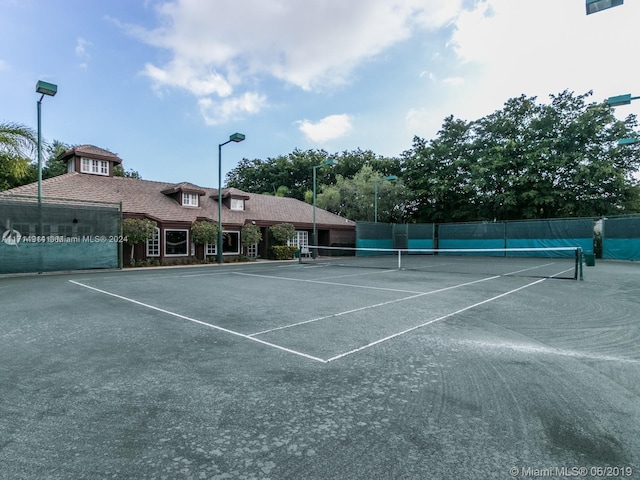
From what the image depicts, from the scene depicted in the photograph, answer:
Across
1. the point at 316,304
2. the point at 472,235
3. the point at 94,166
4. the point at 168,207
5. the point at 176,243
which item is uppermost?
the point at 94,166

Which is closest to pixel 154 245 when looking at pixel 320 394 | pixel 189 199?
pixel 189 199

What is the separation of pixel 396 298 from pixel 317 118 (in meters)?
32.0

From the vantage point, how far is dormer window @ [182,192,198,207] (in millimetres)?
26047

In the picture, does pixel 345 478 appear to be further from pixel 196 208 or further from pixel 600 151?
pixel 600 151

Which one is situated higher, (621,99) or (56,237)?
(621,99)

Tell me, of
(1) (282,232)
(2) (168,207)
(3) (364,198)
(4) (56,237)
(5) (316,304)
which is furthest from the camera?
(3) (364,198)

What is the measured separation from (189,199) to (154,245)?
213 inches

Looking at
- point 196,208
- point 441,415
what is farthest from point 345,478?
point 196,208

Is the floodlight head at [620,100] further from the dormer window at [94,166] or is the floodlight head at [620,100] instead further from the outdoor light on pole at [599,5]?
the dormer window at [94,166]

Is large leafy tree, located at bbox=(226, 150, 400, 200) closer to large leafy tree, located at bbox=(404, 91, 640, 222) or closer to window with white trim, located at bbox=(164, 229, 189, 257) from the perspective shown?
large leafy tree, located at bbox=(404, 91, 640, 222)

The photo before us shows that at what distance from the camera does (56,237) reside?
16.6 m

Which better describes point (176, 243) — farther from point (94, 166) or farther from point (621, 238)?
point (621, 238)

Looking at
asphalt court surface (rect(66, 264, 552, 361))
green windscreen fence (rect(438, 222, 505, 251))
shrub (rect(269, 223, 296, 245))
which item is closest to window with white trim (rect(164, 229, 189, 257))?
shrub (rect(269, 223, 296, 245))

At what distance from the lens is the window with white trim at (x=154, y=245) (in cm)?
2209
